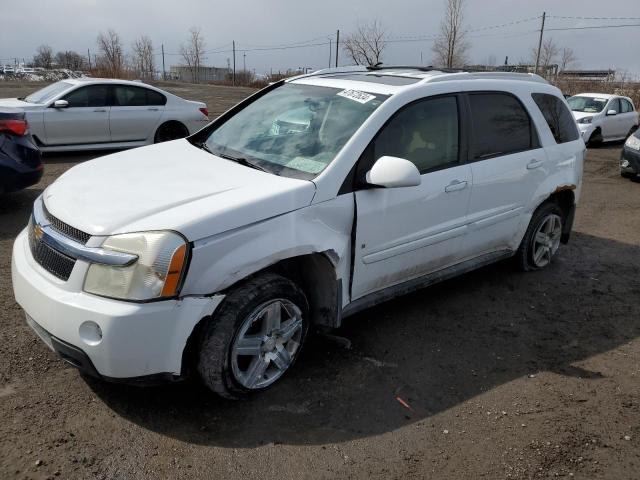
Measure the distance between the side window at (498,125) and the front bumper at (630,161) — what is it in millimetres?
7034

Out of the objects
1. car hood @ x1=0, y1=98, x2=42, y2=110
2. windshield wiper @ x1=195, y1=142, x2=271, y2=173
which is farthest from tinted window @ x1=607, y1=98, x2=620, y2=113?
windshield wiper @ x1=195, y1=142, x2=271, y2=173

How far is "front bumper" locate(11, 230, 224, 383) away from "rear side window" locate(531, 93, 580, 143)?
142 inches

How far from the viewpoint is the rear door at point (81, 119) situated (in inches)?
368

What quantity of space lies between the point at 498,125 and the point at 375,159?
1496 mm

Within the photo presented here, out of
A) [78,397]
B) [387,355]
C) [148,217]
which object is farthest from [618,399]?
[78,397]

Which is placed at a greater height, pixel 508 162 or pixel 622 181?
pixel 508 162

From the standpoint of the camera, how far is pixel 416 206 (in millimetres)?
3719

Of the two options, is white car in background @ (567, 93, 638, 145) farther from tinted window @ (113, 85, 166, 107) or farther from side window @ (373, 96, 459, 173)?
side window @ (373, 96, 459, 173)

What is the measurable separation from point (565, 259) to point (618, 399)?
9.01 feet

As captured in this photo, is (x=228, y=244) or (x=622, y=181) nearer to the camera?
(x=228, y=244)

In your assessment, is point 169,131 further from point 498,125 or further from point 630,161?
point 630,161

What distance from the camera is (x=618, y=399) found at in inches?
135

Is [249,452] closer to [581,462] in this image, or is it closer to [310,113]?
[581,462]

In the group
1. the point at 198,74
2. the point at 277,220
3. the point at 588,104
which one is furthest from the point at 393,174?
the point at 198,74
